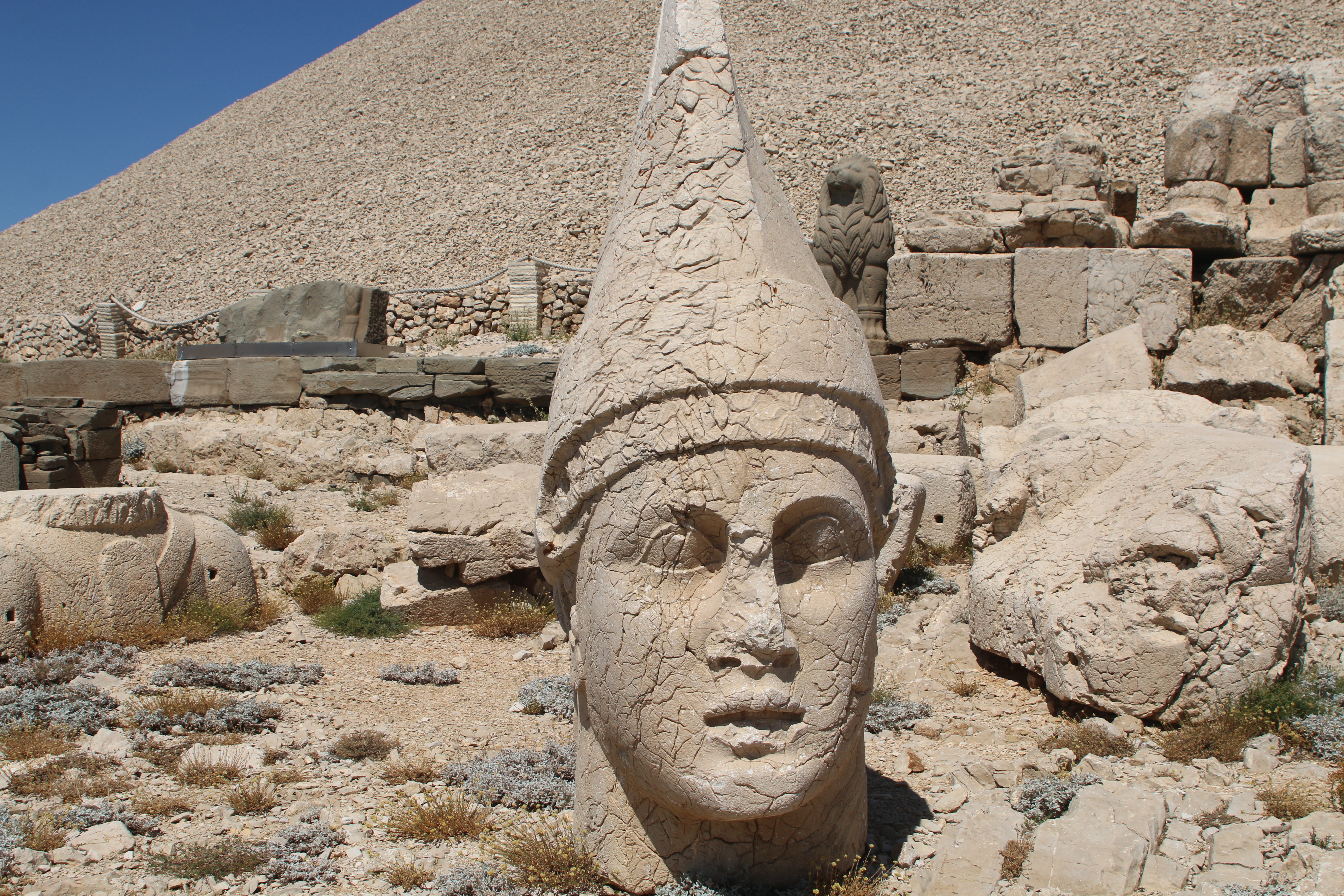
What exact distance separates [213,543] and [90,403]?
14.3 feet

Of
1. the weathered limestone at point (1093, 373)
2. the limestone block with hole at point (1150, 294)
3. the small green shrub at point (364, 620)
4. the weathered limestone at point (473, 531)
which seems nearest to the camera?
the small green shrub at point (364, 620)

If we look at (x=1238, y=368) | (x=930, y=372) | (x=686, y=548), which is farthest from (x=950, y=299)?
(x=686, y=548)

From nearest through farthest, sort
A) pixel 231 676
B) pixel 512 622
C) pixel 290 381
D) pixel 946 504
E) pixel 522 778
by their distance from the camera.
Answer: pixel 522 778
pixel 231 676
pixel 512 622
pixel 946 504
pixel 290 381

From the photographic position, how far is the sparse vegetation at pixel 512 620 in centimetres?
595

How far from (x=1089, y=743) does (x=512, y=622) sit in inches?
133

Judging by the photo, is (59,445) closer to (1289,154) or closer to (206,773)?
(206,773)

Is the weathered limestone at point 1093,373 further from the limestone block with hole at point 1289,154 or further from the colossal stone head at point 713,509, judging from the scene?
the colossal stone head at point 713,509

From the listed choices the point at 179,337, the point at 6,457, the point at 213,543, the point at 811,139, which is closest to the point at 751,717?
the point at 213,543

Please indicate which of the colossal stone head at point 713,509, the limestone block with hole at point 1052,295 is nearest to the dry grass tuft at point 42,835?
the colossal stone head at point 713,509

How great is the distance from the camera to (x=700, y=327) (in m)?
2.48

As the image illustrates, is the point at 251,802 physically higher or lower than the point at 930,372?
lower

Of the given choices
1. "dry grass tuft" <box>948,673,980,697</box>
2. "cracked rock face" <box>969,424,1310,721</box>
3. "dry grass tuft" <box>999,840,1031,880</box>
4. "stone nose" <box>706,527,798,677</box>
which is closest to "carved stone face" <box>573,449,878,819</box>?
"stone nose" <box>706,527,798,677</box>

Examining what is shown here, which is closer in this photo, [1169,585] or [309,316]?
[1169,585]

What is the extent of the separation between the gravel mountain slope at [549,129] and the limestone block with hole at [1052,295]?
631 inches
